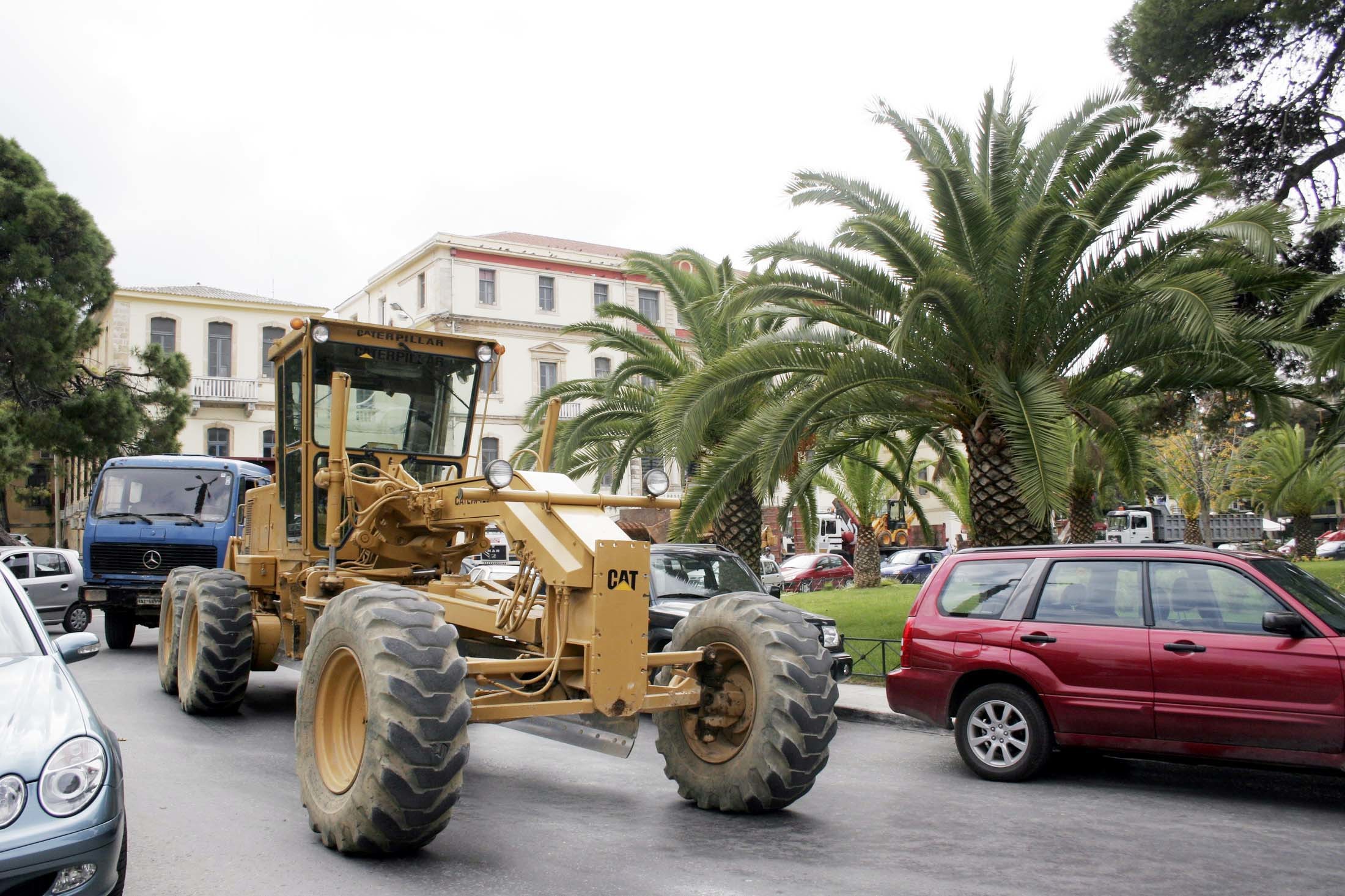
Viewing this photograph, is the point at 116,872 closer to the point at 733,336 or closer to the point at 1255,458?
the point at 733,336

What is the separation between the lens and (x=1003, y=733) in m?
8.41

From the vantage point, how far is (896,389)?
13.4 metres

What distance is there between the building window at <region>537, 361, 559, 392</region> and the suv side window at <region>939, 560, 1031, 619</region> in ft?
148

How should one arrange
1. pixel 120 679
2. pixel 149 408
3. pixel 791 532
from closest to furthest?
pixel 120 679 < pixel 149 408 < pixel 791 532

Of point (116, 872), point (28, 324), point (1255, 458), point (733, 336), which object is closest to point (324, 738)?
point (116, 872)

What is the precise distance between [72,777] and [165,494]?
13248 mm

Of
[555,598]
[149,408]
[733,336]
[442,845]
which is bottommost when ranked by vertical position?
[442,845]

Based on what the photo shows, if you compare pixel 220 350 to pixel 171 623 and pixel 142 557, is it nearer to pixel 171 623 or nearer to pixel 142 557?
pixel 142 557

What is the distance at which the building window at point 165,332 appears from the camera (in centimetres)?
4931

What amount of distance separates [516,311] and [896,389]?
4147cm

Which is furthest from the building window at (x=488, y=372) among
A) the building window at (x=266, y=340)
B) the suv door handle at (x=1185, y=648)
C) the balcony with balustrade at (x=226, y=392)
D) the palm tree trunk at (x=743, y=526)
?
the building window at (x=266, y=340)

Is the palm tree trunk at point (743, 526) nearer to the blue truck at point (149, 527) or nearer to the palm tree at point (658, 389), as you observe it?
the palm tree at point (658, 389)

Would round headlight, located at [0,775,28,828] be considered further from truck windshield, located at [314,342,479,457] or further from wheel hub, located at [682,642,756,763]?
truck windshield, located at [314,342,479,457]

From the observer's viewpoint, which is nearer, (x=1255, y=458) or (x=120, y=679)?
(x=120, y=679)
